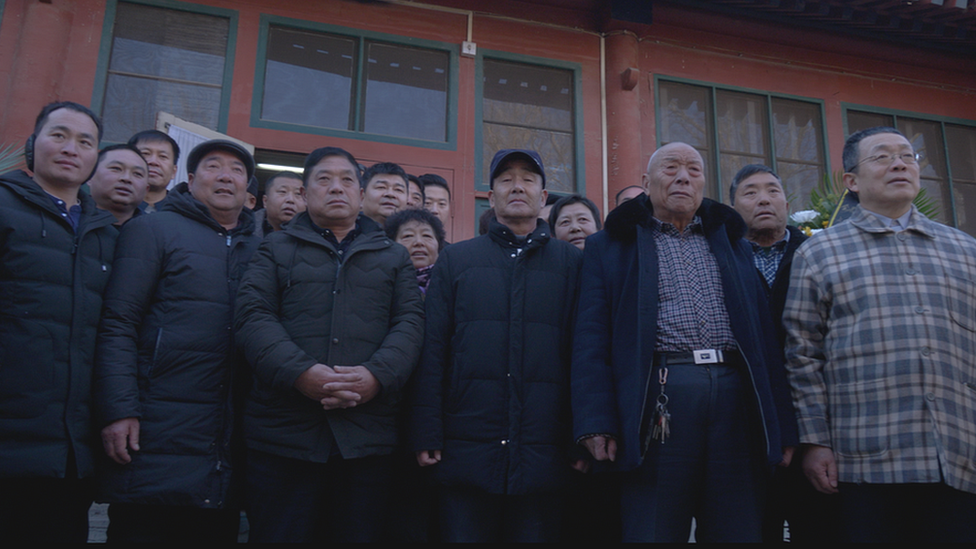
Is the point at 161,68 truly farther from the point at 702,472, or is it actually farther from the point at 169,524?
the point at 702,472

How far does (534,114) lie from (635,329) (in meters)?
5.44

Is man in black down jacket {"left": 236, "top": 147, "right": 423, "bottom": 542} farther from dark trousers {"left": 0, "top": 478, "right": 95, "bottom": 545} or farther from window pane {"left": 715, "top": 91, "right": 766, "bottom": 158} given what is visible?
window pane {"left": 715, "top": 91, "right": 766, "bottom": 158}

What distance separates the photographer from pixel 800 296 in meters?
2.58

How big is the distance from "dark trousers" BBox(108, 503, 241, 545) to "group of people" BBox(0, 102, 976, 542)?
1 cm

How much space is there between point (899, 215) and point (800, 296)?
0.54 meters

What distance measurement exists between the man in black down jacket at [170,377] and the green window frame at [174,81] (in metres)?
3.99

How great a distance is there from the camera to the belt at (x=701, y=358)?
2355mm

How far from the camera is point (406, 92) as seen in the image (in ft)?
23.0

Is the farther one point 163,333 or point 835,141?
point 835,141

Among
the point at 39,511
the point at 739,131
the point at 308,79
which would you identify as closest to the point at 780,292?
the point at 39,511

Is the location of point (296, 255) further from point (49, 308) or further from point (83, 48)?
point (83, 48)

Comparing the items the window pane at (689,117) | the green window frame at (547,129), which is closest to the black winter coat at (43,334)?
the green window frame at (547,129)

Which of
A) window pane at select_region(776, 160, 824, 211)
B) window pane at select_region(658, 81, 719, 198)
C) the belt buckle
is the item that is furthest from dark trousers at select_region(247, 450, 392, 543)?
window pane at select_region(776, 160, 824, 211)

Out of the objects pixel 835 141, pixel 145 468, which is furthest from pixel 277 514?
pixel 835 141
